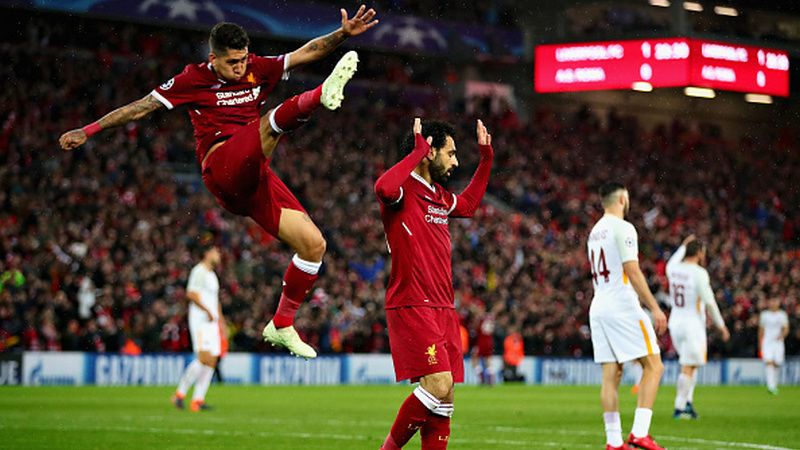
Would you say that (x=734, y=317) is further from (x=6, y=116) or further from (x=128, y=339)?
(x=6, y=116)

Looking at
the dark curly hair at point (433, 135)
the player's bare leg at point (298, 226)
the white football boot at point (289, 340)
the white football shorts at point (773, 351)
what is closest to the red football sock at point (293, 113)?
the player's bare leg at point (298, 226)

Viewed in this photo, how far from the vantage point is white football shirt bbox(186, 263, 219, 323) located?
19453 millimetres

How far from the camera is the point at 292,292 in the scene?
32.4 ft

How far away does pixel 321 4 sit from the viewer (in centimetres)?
3978

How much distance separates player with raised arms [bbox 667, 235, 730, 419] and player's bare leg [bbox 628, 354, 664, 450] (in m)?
5.42

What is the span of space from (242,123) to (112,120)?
3.06ft

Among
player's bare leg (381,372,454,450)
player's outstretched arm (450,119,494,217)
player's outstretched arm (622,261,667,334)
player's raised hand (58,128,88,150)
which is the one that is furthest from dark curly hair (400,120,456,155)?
player's outstretched arm (622,261,667,334)

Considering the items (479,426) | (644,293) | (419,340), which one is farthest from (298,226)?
(479,426)

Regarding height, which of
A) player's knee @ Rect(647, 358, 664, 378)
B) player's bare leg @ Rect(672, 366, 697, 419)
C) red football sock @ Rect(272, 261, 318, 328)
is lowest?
player's bare leg @ Rect(672, 366, 697, 419)

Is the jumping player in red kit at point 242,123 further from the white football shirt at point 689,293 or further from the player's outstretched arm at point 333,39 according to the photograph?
the white football shirt at point 689,293

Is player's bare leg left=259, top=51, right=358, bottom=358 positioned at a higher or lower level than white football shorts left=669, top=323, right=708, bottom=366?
higher

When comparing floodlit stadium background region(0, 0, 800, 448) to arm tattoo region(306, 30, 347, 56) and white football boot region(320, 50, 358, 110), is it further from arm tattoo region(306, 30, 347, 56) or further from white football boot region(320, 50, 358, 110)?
white football boot region(320, 50, 358, 110)

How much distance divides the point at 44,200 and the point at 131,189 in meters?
2.39

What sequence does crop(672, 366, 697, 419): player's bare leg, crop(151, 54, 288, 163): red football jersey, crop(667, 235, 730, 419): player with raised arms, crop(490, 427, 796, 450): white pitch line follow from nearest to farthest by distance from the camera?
crop(151, 54, 288, 163): red football jersey
crop(490, 427, 796, 450): white pitch line
crop(672, 366, 697, 419): player's bare leg
crop(667, 235, 730, 419): player with raised arms
